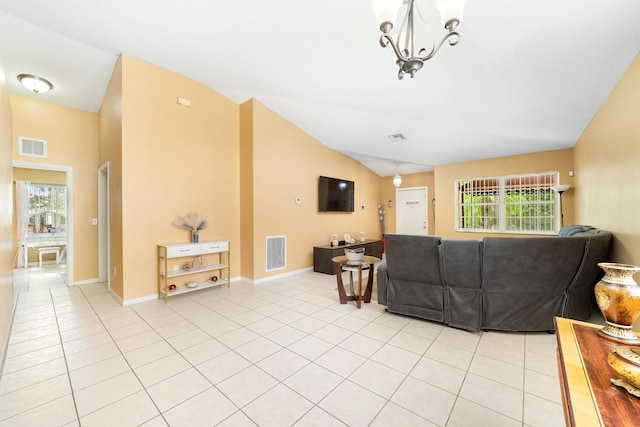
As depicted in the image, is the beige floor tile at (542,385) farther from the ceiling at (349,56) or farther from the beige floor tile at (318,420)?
the ceiling at (349,56)

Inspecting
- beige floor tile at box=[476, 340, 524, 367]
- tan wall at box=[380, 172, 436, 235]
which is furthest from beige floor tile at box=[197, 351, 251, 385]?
tan wall at box=[380, 172, 436, 235]

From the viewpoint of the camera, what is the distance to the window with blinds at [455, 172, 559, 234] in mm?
5488

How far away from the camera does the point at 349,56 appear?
287 centimetres

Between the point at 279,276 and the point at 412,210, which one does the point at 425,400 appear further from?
the point at 412,210

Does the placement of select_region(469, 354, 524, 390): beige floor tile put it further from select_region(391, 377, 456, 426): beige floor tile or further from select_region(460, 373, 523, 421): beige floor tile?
select_region(391, 377, 456, 426): beige floor tile

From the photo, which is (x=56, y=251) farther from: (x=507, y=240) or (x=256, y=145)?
(x=507, y=240)

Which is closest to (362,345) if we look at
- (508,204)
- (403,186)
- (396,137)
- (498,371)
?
(498,371)

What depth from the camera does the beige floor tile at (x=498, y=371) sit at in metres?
1.89

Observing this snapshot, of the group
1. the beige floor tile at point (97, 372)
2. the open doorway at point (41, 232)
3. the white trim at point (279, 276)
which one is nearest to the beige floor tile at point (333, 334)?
the beige floor tile at point (97, 372)

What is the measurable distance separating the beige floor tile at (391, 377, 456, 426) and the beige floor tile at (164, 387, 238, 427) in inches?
43.0

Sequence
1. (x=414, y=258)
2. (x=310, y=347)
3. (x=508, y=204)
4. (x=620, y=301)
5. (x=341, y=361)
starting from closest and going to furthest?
1. (x=620, y=301)
2. (x=341, y=361)
3. (x=310, y=347)
4. (x=414, y=258)
5. (x=508, y=204)

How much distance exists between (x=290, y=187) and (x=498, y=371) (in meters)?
4.15

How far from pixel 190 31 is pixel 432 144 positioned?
450 centimetres

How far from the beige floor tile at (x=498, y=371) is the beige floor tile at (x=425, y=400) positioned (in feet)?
1.42
